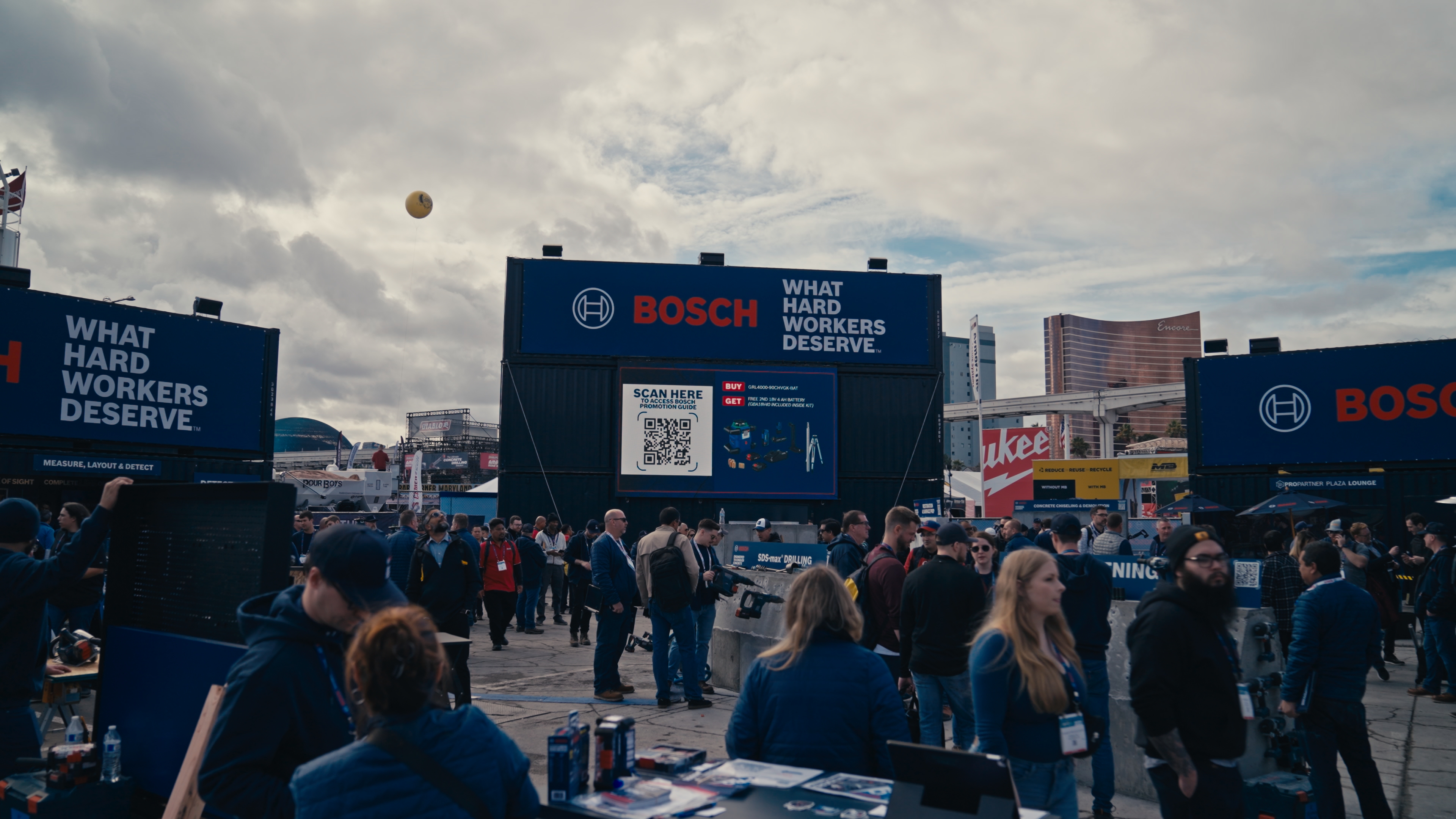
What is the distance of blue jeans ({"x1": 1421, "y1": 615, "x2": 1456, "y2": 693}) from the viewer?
9.07m

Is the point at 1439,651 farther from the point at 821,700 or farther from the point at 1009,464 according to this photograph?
the point at 1009,464

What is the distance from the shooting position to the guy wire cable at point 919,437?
22516mm

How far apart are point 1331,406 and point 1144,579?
15274 millimetres

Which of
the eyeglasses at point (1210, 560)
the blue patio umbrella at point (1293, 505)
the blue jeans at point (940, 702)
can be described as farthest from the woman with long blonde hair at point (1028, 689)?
the blue patio umbrella at point (1293, 505)

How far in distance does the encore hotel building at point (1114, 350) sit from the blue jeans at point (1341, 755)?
196171 mm

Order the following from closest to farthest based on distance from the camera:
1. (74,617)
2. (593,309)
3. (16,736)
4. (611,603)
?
1. (16,736)
2. (74,617)
3. (611,603)
4. (593,309)

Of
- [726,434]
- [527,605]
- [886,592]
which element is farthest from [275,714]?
[726,434]

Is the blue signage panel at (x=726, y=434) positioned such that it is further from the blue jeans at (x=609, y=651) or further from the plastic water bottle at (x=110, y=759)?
the plastic water bottle at (x=110, y=759)

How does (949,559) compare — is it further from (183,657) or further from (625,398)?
(625,398)

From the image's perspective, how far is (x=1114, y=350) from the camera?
19588 centimetres

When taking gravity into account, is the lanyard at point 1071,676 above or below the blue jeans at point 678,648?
above

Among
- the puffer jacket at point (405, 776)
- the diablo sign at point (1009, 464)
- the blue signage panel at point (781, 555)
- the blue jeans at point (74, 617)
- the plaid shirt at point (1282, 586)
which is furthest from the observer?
the diablo sign at point (1009, 464)


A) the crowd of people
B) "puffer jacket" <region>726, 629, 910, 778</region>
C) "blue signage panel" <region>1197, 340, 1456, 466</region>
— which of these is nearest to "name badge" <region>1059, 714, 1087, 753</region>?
the crowd of people

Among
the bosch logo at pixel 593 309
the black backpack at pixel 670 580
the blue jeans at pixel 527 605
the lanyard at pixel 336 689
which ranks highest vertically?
the bosch logo at pixel 593 309
